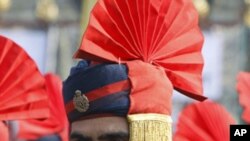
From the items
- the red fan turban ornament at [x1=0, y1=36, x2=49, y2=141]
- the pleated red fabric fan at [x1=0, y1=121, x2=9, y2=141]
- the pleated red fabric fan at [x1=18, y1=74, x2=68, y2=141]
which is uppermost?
the pleated red fabric fan at [x1=18, y1=74, x2=68, y2=141]

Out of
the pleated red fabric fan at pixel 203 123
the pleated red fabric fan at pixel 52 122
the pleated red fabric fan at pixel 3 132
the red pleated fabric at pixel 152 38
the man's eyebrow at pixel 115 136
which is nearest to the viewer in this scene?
the man's eyebrow at pixel 115 136

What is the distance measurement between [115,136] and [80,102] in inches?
6.9

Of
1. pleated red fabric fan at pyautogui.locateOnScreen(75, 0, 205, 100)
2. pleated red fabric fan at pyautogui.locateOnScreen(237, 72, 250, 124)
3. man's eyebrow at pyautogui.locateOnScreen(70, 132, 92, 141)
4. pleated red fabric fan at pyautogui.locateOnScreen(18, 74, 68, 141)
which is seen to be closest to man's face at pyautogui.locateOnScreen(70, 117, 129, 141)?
man's eyebrow at pyautogui.locateOnScreen(70, 132, 92, 141)

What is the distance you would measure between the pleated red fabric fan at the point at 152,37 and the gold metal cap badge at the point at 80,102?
116 mm

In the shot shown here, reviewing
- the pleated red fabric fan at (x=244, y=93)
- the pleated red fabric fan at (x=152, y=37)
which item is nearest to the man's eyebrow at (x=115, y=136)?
the pleated red fabric fan at (x=152, y=37)

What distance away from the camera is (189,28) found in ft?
14.2

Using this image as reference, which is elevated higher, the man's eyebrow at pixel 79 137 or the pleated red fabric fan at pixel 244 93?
the pleated red fabric fan at pixel 244 93

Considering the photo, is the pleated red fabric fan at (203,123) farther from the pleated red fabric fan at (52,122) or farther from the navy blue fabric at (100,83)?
the navy blue fabric at (100,83)

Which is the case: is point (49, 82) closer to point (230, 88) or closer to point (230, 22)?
point (230, 88)

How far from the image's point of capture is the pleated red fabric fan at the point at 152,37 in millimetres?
4125

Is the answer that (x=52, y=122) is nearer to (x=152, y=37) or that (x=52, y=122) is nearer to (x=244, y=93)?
(x=244, y=93)

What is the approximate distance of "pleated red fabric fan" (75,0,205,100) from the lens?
412cm

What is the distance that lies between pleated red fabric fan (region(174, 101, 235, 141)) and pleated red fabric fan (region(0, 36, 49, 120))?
60 centimetres

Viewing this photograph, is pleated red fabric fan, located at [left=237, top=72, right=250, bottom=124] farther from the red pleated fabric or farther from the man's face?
the man's face
